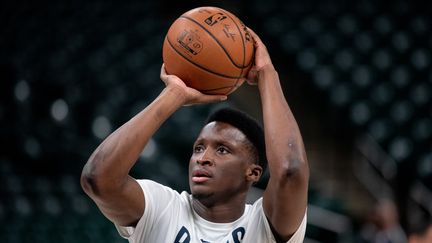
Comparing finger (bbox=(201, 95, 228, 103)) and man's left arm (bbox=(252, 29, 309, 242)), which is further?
finger (bbox=(201, 95, 228, 103))

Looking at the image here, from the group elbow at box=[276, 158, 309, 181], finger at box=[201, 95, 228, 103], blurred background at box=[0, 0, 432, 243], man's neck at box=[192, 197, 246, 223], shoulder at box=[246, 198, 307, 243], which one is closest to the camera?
elbow at box=[276, 158, 309, 181]

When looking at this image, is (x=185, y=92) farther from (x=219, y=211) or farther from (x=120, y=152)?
(x=219, y=211)

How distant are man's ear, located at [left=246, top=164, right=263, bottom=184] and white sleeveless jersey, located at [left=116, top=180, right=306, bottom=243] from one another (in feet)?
0.47

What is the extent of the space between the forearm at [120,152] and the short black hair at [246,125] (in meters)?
0.48

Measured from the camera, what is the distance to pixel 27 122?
8461mm

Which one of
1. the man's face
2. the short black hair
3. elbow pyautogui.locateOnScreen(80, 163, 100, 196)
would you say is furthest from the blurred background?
elbow pyautogui.locateOnScreen(80, 163, 100, 196)

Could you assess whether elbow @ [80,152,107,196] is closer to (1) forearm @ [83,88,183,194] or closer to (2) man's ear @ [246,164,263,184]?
(1) forearm @ [83,88,183,194]

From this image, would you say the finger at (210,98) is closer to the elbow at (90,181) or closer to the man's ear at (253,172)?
the man's ear at (253,172)

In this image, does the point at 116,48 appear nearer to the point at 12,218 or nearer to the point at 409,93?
the point at 12,218

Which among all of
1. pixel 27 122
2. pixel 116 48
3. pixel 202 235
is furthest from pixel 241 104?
pixel 202 235

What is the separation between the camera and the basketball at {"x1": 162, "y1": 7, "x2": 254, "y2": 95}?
3289mm

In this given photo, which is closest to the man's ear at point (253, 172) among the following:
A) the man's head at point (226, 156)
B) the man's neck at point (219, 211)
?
the man's head at point (226, 156)

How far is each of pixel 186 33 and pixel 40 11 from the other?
6.98m

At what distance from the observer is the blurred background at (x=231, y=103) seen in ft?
26.0
